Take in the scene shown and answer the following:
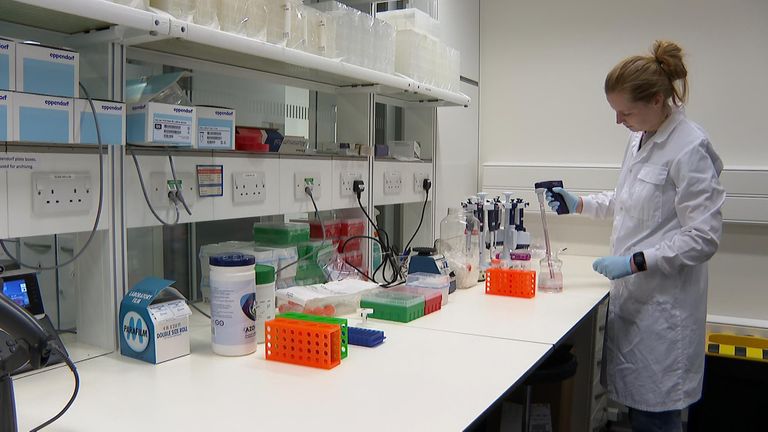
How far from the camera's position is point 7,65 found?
1.11 metres

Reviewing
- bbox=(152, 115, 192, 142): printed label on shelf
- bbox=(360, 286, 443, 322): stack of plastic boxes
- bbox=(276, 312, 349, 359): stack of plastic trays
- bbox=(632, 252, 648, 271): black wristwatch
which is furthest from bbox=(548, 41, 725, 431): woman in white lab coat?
bbox=(152, 115, 192, 142): printed label on shelf

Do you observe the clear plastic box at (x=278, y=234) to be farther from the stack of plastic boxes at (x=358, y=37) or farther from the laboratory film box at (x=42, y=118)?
the laboratory film box at (x=42, y=118)

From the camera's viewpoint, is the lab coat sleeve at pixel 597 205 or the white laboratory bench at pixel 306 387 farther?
the lab coat sleeve at pixel 597 205

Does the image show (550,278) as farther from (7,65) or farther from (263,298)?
(7,65)

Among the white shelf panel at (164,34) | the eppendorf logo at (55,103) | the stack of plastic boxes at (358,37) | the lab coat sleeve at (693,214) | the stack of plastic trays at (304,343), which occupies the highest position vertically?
the stack of plastic boxes at (358,37)

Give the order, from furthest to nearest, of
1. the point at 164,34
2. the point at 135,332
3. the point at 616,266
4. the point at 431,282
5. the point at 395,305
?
1. the point at 431,282
2. the point at 616,266
3. the point at 395,305
4. the point at 135,332
5. the point at 164,34

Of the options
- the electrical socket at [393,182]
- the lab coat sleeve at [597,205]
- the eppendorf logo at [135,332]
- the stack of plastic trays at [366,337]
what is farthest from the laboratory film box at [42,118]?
the lab coat sleeve at [597,205]

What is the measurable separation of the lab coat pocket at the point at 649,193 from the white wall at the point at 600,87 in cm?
131

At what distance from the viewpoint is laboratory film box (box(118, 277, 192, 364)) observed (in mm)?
1302

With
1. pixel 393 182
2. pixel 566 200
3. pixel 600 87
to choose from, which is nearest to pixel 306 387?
pixel 393 182

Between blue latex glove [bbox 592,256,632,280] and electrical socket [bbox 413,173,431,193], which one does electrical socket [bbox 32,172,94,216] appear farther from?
electrical socket [bbox 413,173,431,193]

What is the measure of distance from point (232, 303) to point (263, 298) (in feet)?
0.44

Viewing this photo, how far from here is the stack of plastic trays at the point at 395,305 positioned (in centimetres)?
171

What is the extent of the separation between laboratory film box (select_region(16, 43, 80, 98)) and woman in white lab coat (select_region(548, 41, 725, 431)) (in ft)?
4.89
